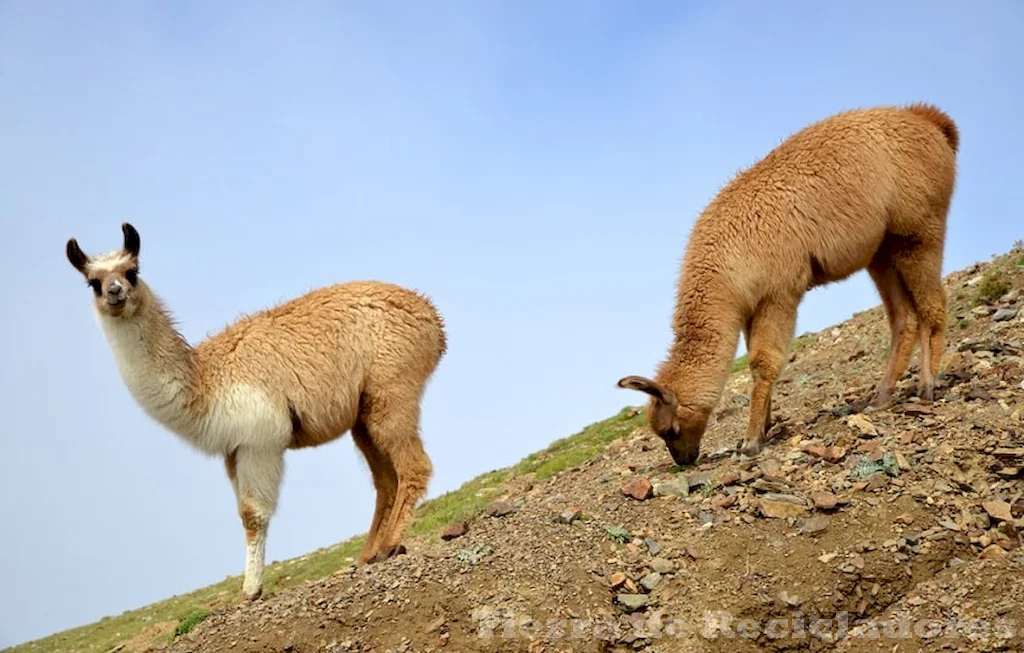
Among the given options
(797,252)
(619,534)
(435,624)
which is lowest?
(435,624)

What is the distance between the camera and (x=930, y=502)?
429 inches

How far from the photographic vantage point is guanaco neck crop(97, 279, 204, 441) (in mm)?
12039

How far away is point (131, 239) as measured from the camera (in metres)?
12.0

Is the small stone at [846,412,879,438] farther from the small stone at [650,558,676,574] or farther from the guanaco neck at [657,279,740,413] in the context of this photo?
the small stone at [650,558,676,574]

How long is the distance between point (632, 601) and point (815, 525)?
222 cm

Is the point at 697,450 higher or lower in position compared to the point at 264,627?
higher

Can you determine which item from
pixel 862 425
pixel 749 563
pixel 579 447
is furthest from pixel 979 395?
pixel 579 447

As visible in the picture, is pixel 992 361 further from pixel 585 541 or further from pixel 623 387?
pixel 585 541

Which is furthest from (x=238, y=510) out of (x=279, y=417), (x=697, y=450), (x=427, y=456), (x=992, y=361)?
(x=992, y=361)

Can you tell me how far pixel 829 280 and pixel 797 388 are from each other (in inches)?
222

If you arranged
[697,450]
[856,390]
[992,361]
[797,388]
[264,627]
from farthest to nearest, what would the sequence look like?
[797,388] < [856,390] < [992,361] < [697,450] < [264,627]

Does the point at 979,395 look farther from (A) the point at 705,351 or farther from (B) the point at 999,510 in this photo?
(A) the point at 705,351

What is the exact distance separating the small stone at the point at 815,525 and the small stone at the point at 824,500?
18 cm

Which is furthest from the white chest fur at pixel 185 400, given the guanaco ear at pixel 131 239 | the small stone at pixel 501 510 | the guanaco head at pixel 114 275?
the small stone at pixel 501 510
